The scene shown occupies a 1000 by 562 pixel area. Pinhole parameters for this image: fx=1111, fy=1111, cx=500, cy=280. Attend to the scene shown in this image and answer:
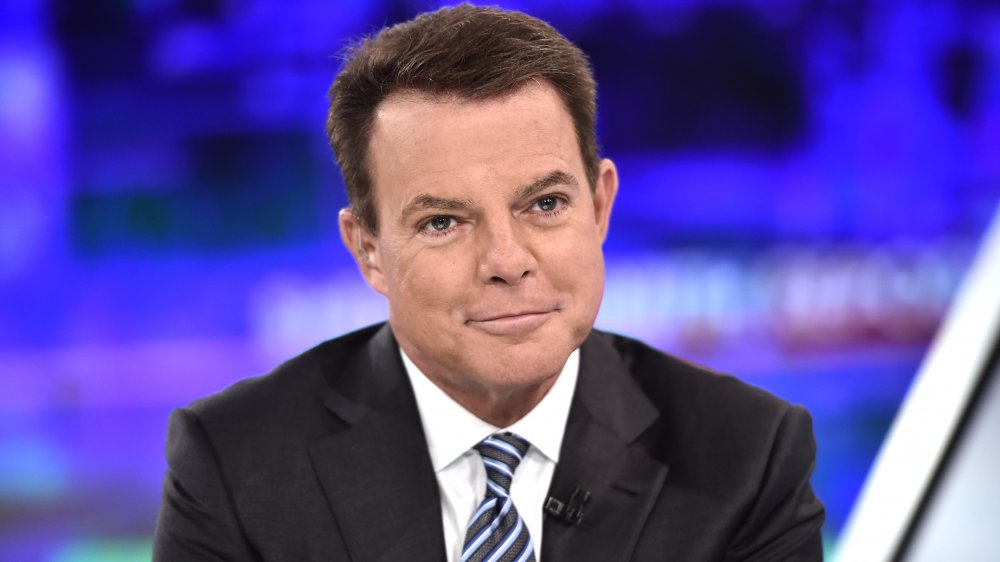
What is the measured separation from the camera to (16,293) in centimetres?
482

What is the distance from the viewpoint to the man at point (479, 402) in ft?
7.72

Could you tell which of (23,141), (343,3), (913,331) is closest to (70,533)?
(23,141)

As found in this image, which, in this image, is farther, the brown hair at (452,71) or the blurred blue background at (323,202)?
the blurred blue background at (323,202)

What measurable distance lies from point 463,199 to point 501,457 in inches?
26.1

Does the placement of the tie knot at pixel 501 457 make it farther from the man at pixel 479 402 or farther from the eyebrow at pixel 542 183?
the eyebrow at pixel 542 183

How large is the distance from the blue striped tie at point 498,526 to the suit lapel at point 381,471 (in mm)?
105

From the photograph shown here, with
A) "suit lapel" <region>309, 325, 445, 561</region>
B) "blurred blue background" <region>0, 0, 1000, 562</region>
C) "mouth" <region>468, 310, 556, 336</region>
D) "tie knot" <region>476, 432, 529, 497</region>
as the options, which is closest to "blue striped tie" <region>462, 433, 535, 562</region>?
"tie knot" <region>476, 432, 529, 497</region>

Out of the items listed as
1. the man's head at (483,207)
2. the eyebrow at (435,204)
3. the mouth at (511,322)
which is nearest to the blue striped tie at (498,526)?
the man's head at (483,207)

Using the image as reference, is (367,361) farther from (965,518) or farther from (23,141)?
(23,141)

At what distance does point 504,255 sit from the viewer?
2275 millimetres

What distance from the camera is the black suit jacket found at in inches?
99.7

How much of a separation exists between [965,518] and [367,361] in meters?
1.83

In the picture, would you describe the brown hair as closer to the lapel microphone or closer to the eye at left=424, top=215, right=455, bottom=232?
the eye at left=424, top=215, right=455, bottom=232

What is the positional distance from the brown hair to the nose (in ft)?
0.98
